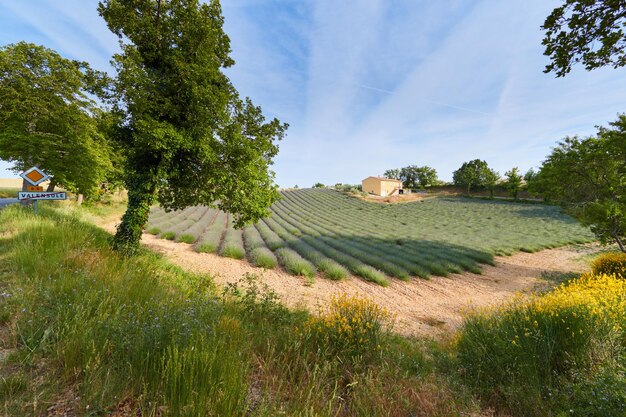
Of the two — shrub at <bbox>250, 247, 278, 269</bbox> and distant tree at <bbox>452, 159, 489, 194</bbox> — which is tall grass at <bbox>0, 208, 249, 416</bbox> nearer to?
shrub at <bbox>250, 247, 278, 269</bbox>

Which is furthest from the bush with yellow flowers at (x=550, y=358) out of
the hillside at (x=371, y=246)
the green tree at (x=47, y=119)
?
the green tree at (x=47, y=119)

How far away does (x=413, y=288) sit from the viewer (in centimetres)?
961

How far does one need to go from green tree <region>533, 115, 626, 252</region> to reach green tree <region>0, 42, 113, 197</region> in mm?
23178

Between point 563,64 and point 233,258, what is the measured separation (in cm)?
1220

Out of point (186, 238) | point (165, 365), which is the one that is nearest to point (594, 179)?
point (165, 365)

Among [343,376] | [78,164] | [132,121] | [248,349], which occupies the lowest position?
[343,376]

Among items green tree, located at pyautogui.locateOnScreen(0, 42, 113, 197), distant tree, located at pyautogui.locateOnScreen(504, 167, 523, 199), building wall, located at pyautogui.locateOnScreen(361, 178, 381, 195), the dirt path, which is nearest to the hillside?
the dirt path

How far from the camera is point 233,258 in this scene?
1142cm

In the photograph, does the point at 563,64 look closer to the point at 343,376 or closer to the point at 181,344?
the point at 343,376

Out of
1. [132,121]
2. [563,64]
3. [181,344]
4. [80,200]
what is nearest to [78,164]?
[80,200]

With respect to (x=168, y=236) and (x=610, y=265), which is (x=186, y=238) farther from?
(x=610, y=265)

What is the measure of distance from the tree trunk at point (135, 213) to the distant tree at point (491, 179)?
63.8 meters

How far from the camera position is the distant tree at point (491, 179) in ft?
172

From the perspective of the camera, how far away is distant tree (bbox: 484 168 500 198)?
52500 mm
